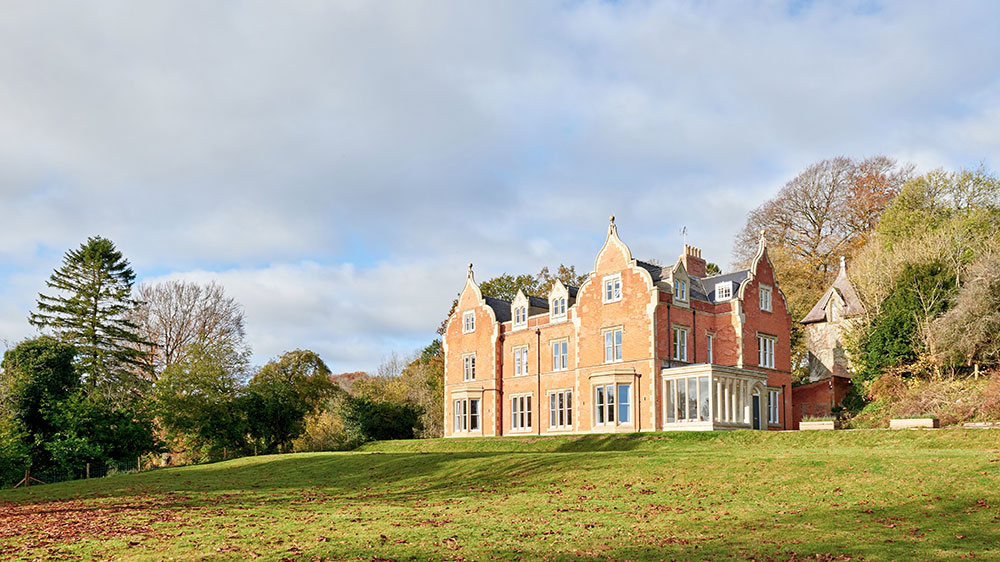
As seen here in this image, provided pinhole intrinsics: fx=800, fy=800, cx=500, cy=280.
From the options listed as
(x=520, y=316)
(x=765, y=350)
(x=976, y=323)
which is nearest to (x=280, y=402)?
(x=520, y=316)

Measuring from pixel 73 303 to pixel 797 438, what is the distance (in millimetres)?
48009

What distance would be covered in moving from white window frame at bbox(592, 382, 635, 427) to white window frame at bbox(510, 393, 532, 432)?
6903 mm

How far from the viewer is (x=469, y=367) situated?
57188 millimetres

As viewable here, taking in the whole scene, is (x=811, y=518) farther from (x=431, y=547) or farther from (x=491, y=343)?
(x=491, y=343)

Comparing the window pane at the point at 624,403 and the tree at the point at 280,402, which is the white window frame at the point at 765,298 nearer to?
the window pane at the point at 624,403

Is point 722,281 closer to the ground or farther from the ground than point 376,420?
farther from the ground

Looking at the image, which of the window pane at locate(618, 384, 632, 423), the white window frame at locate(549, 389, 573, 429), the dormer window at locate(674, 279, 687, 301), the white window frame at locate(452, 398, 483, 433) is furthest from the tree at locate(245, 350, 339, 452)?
the dormer window at locate(674, 279, 687, 301)

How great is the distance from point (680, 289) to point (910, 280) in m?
12.9

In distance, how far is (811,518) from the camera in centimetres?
1681

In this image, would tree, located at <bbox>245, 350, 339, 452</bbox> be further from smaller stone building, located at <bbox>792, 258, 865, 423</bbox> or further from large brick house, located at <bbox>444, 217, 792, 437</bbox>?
smaller stone building, located at <bbox>792, 258, 865, 423</bbox>

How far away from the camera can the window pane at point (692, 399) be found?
41.9 metres

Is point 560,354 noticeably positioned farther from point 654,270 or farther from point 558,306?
point 654,270

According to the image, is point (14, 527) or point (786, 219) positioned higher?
point (786, 219)

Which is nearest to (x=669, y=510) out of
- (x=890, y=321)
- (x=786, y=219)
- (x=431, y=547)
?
(x=431, y=547)
